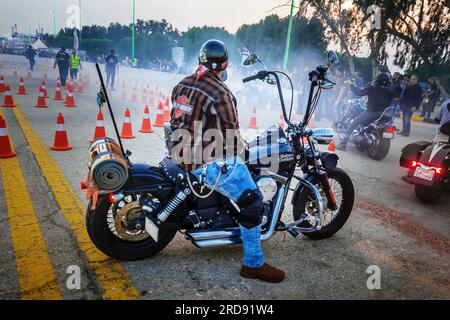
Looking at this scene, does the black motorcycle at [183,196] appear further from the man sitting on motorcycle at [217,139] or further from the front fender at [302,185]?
the man sitting on motorcycle at [217,139]

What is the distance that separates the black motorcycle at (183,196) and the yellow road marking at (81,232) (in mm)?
150

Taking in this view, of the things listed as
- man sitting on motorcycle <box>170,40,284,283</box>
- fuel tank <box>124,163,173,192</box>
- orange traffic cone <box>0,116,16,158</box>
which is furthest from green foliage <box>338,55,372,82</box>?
fuel tank <box>124,163,173,192</box>

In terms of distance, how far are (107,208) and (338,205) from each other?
2489 mm

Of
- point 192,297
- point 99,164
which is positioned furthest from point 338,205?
point 99,164

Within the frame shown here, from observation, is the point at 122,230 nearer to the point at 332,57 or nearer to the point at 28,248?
the point at 28,248

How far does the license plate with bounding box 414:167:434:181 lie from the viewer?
5027 millimetres

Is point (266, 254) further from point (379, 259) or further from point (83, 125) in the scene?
point (83, 125)

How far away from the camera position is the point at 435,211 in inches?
199

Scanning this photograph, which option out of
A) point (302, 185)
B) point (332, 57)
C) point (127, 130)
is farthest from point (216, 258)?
point (127, 130)

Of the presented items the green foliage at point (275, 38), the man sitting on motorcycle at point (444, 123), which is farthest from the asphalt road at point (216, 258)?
the green foliage at point (275, 38)

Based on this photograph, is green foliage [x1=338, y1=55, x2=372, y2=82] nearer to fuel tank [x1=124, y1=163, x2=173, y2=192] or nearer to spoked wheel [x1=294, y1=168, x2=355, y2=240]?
spoked wheel [x1=294, y1=168, x2=355, y2=240]

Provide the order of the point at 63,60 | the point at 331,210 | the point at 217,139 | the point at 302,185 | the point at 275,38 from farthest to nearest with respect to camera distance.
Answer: the point at 275,38 < the point at 63,60 < the point at 331,210 < the point at 302,185 < the point at 217,139

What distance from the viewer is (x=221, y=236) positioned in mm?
3033

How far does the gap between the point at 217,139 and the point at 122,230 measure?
1.18 m
